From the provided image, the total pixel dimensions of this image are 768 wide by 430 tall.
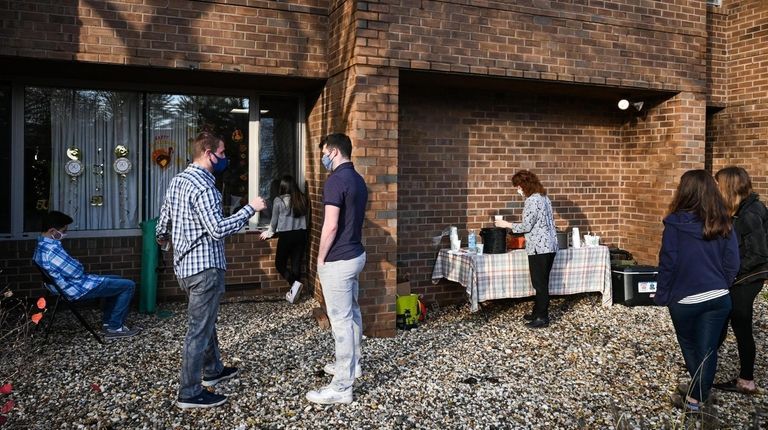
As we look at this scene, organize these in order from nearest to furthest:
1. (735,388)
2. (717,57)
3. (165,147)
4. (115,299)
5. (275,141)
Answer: (735,388) < (115,299) < (165,147) < (275,141) < (717,57)

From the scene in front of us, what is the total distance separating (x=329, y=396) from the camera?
474 centimetres

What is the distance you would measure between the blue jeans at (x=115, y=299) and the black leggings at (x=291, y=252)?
200 centimetres

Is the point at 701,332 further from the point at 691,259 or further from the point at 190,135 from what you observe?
the point at 190,135

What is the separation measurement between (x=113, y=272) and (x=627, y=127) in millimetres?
7217

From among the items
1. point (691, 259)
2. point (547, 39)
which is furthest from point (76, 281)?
point (547, 39)

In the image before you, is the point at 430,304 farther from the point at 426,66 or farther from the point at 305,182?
the point at 426,66

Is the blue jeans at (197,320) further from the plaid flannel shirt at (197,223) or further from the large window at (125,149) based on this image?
the large window at (125,149)

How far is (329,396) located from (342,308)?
66 centimetres

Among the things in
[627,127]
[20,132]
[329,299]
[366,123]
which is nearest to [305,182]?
[366,123]

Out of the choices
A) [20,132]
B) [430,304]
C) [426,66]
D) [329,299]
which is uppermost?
[426,66]

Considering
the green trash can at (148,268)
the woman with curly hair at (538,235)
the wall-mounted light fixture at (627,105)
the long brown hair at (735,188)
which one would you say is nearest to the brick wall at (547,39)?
the wall-mounted light fixture at (627,105)

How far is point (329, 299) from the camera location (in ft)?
15.5

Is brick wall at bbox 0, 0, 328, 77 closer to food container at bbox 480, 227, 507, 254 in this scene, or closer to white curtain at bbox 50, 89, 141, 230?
white curtain at bbox 50, 89, 141, 230

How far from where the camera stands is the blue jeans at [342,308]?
4699 millimetres
